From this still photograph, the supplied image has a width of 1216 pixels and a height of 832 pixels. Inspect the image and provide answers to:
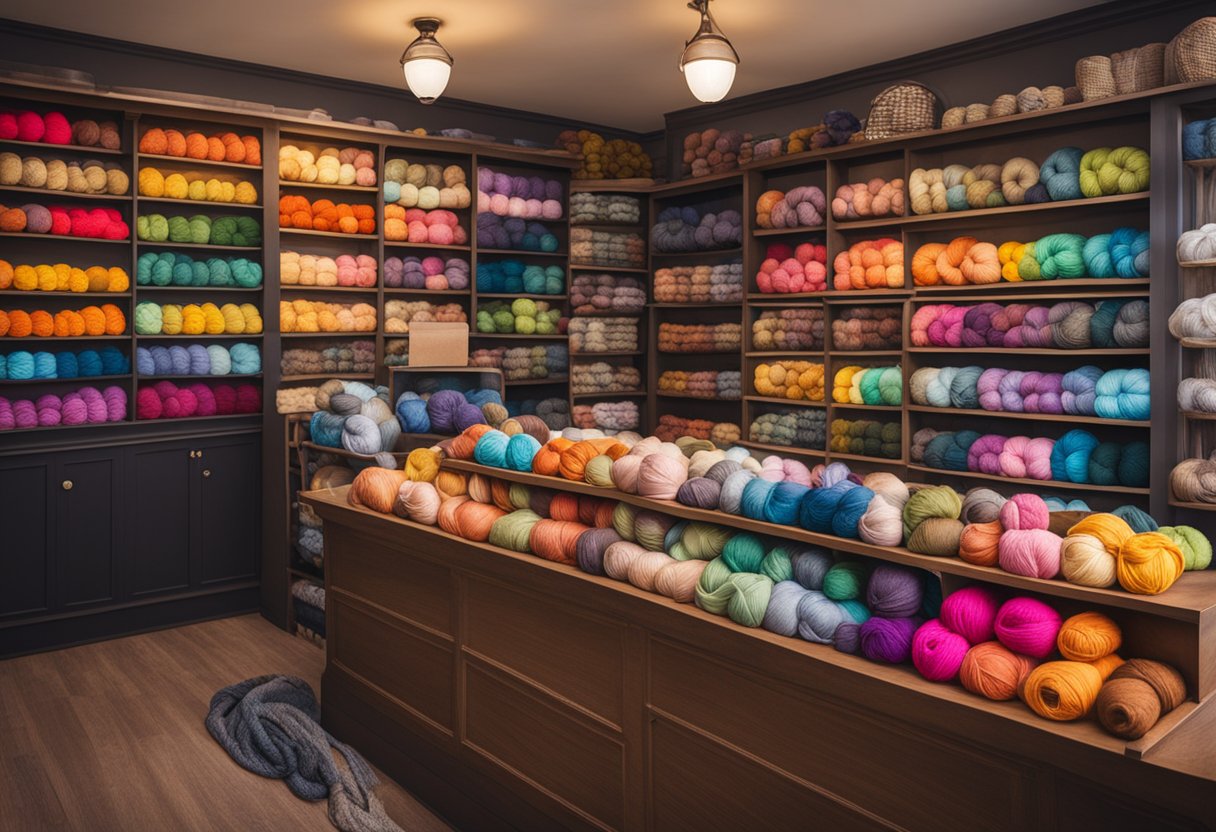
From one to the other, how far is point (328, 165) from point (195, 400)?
154 centimetres

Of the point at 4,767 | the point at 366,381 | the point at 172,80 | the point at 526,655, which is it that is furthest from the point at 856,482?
the point at 172,80

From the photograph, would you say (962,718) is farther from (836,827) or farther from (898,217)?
(898,217)

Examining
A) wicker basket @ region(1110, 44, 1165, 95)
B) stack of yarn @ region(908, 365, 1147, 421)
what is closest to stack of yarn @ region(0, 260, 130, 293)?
stack of yarn @ region(908, 365, 1147, 421)

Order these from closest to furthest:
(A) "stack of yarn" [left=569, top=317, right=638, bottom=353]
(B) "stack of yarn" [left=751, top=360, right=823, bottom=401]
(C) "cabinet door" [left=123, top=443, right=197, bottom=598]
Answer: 1. (C) "cabinet door" [left=123, top=443, right=197, bottom=598]
2. (B) "stack of yarn" [left=751, top=360, right=823, bottom=401]
3. (A) "stack of yarn" [left=569, top=317, right=638, bottom=353]

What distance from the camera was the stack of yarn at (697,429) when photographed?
6293 millimetres

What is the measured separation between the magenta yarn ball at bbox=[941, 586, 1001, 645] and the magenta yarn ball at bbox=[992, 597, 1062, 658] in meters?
0.03

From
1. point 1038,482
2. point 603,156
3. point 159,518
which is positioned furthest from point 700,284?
point 159,518

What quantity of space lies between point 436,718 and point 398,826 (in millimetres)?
340

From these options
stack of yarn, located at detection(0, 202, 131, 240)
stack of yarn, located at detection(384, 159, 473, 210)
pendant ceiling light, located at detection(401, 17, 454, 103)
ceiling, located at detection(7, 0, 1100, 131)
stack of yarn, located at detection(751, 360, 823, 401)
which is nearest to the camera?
pendant ceiling light, located at detection(401, 17, 454, 103)

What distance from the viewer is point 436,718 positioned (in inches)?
124

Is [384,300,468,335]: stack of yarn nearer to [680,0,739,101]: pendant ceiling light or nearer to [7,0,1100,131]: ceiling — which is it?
[7,0,1100,131]: ceiling

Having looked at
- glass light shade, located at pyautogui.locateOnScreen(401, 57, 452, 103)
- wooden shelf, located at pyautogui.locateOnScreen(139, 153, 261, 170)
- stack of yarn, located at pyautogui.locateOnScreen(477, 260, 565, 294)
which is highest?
glass light shade, located at pyautogui.locateOnScreen(401, 57, 452, 103)

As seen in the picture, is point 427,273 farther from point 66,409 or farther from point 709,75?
point 709,75

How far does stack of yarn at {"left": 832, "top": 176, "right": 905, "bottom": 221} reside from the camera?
5.21 m
